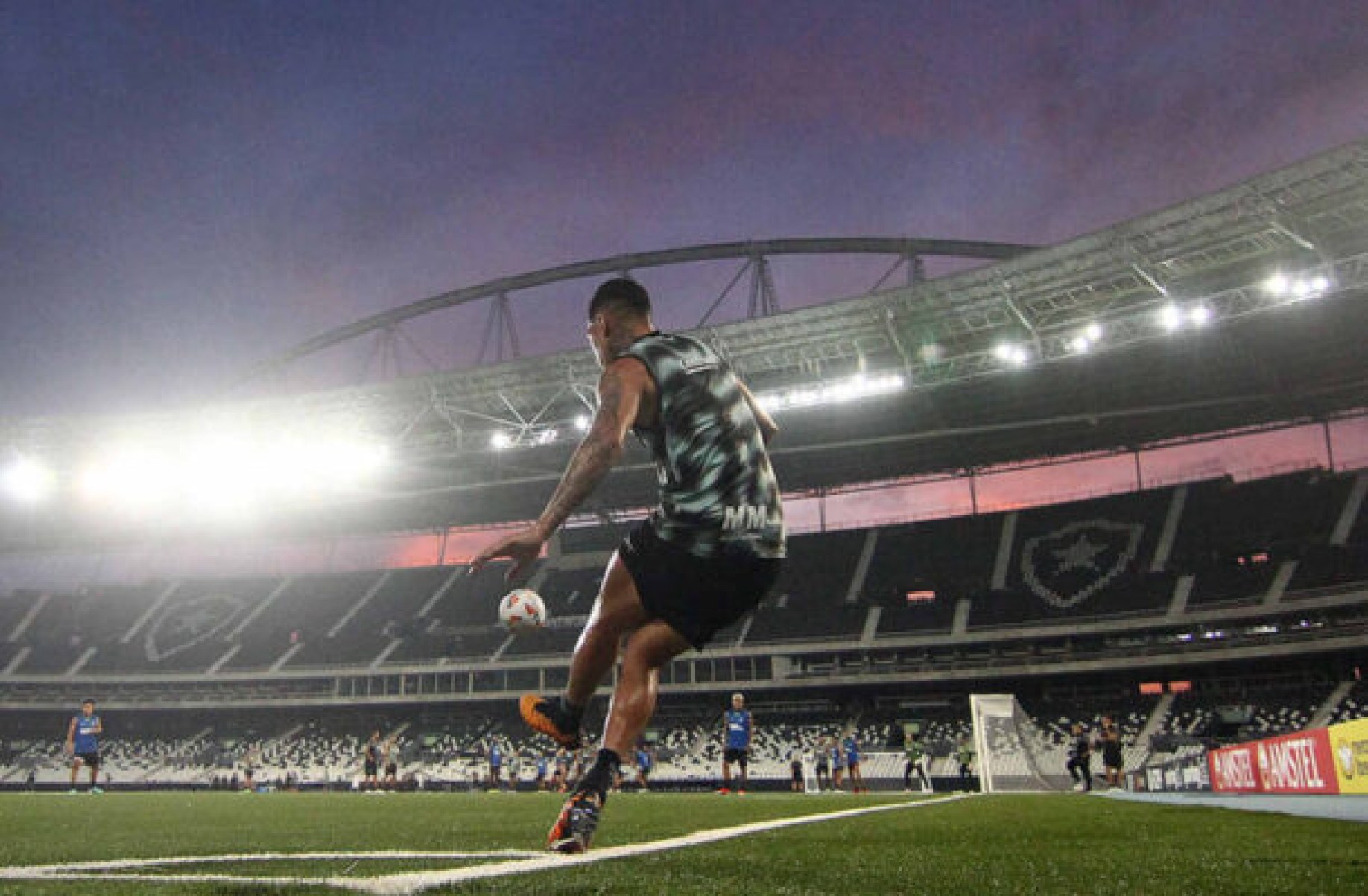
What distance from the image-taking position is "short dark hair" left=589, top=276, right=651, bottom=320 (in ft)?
11.9

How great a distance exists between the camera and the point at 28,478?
33562 mm

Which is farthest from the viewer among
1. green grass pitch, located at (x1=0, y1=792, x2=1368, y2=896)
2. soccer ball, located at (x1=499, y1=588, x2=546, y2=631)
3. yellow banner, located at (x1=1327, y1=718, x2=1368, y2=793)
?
yellow banner, located at (x1=1327, y1=718, x2=1368, y2=793)

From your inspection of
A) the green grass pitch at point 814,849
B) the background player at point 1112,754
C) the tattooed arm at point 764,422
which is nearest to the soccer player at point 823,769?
the background player at point 1112,754

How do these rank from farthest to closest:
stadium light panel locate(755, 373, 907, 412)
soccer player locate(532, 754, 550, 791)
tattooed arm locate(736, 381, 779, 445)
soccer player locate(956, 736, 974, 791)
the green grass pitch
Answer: soccer player locate(532, 754, 550, 791), soccer player locate(956, 736, 974, 791), stadium light panel locate(755, 373, 907, 412), tattooed arm locate(736, 381, 779, 445), the green grass pitch

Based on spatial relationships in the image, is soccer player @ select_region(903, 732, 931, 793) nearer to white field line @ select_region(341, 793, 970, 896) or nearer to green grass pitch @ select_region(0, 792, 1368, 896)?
green grass pitch @ select_region(0, 792, 1368, 896)

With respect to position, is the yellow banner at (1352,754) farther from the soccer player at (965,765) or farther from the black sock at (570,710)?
the soccer player at (965,765)

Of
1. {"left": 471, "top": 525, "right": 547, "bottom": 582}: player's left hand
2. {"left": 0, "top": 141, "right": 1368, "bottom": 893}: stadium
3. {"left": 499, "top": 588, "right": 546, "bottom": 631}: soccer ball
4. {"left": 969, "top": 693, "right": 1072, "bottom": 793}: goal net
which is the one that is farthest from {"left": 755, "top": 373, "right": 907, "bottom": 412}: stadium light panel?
{"left": 471, "top": 525, "right": 547, "bottom": 582}: player's left hand

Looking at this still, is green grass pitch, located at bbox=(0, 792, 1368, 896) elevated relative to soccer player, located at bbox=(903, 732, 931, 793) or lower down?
elevated

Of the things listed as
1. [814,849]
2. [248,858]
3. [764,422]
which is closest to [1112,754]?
[814,849]

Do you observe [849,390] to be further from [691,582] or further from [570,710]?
[691,582]

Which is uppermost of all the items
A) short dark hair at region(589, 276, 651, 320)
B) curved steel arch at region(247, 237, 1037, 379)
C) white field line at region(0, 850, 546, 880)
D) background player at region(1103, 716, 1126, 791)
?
curved steel arch at region(247, 237, 1037, 379)

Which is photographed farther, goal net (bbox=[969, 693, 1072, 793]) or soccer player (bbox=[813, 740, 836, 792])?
soccer player (bbox=[813, 740, 836, 792])

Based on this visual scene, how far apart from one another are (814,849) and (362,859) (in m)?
1.86

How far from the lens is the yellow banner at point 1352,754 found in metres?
8.64
